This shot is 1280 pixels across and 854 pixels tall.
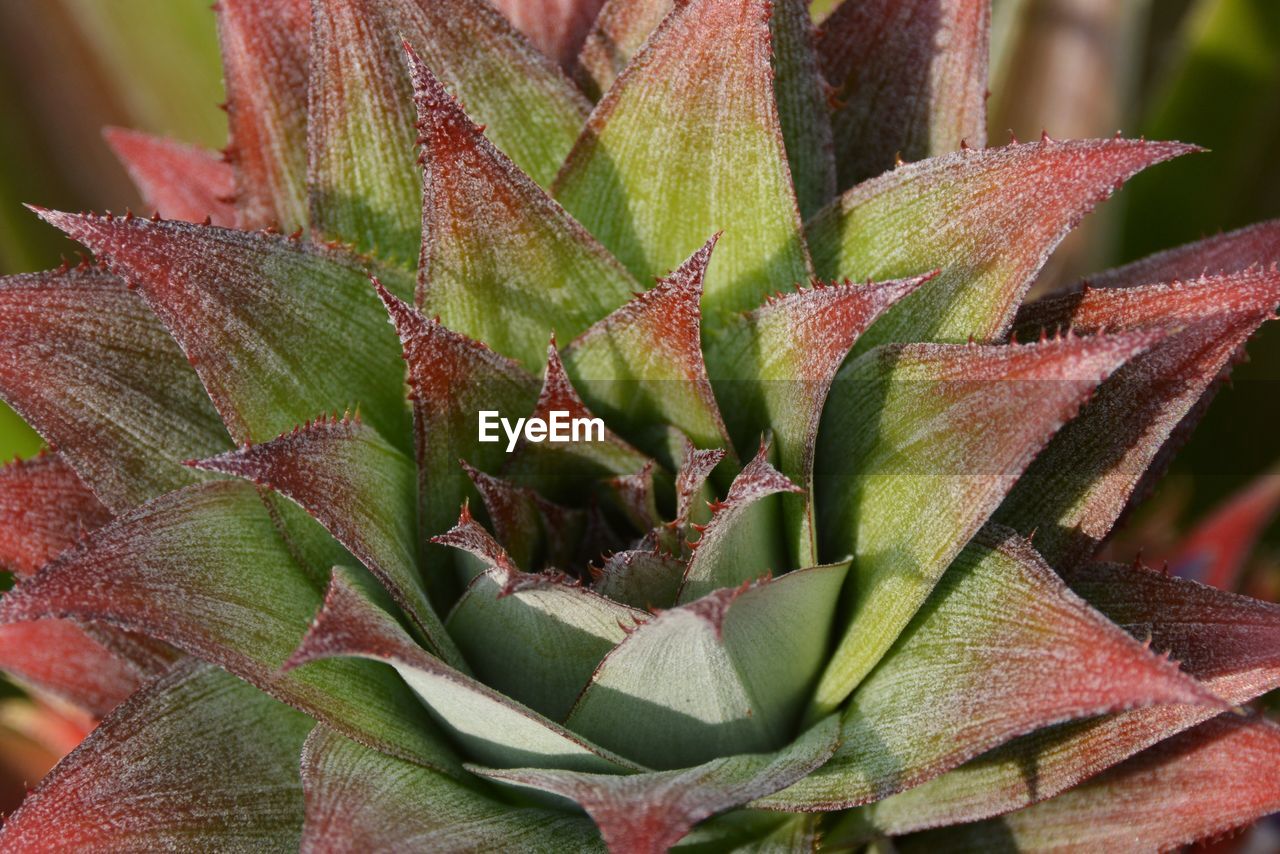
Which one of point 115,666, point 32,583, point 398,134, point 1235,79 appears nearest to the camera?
point 32,583

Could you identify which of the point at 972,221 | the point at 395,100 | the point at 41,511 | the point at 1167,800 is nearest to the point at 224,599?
the point at 41,511

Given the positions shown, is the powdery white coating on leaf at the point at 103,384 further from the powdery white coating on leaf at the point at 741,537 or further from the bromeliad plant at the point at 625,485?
the powdery white coating on leaf at the point at 741,537

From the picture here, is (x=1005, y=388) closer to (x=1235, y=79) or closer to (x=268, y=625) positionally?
(x=268, y=625)

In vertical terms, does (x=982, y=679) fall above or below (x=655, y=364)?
below

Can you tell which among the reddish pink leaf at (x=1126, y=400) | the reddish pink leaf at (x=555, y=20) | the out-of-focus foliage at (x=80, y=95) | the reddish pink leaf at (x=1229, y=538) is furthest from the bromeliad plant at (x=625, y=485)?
the out-of-focus foliage at (x=80, y=95)

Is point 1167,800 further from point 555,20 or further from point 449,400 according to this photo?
point 555,20

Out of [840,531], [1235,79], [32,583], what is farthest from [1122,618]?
[1235,79]

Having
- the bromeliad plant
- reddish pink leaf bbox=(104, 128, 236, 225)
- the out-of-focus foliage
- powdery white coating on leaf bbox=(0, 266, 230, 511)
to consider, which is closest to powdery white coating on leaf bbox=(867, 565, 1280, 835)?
the bromeliad plant
